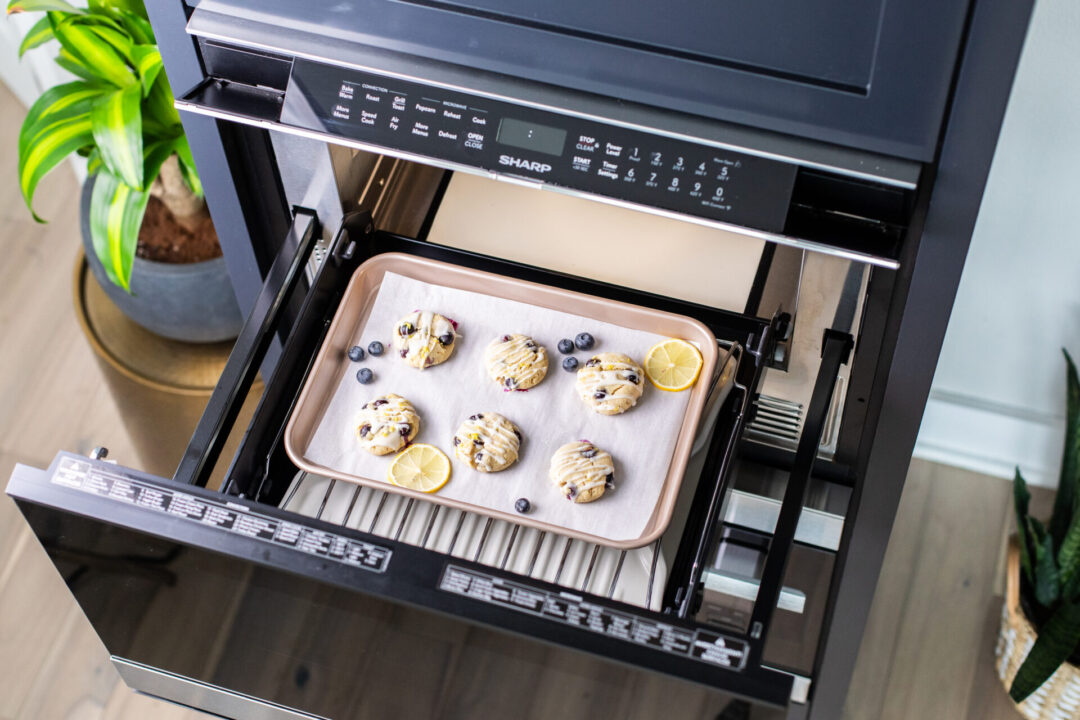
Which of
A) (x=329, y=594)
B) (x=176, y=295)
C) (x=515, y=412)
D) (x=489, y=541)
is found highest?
(x=176, y=295)

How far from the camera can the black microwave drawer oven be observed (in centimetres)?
79

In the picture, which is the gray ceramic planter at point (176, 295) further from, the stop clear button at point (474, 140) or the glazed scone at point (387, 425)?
the stop clear button at point (474, 140)

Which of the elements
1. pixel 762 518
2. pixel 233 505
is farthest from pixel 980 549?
pixel 233 505

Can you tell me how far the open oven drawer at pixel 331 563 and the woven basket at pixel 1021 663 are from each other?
0.77 m

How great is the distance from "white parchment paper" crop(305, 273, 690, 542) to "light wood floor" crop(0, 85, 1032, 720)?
83cm

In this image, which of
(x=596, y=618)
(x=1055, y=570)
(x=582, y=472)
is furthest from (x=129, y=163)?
(x=1055, y=570)

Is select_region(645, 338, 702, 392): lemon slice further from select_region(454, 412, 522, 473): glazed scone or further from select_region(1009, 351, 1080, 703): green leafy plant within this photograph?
select_region(1009, 351, 1080, 703): green leafy plant

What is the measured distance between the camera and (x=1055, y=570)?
59.7 inches

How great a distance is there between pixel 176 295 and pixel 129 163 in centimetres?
34

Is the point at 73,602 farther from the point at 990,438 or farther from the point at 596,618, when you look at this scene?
the point at 990,438

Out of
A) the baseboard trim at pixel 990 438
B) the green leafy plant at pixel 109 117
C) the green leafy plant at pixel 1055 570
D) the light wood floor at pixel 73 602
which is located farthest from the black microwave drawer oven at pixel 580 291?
the baseboard trim at pixel 990 438

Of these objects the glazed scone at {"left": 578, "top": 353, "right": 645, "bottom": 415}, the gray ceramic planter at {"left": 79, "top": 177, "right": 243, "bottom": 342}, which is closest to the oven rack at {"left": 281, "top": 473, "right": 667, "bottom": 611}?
the glazed scone at {"left": 578, "top": 353, "right": 645, "bottom": 415}

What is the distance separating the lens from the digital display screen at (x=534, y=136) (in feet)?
2.91

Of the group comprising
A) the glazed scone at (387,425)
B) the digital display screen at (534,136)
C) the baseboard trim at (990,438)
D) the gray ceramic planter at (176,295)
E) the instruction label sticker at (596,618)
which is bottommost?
the instruction label sticker at (596,618)
